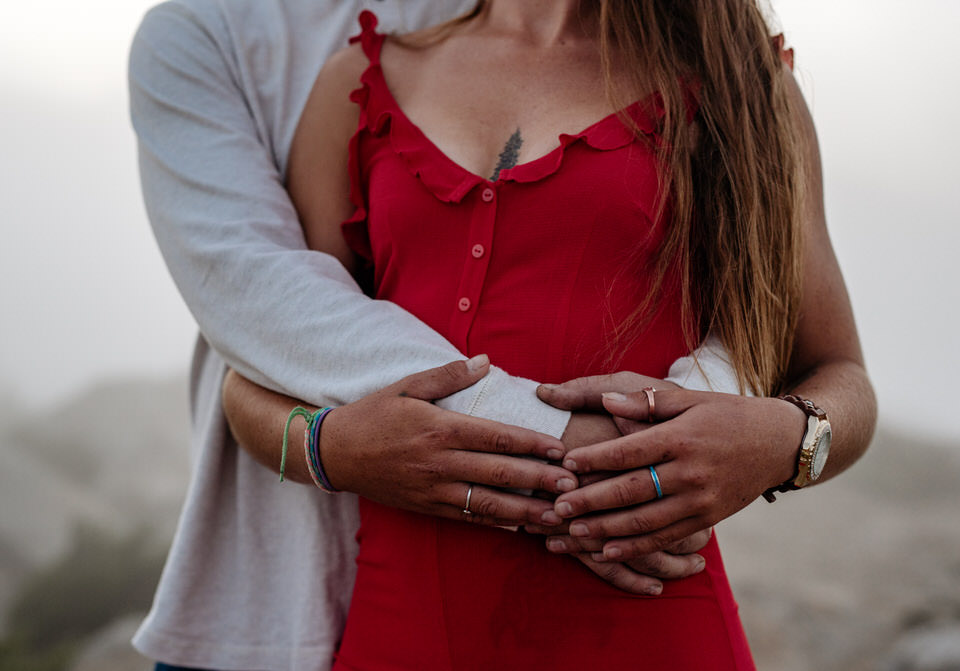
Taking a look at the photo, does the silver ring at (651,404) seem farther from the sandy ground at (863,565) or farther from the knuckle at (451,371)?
the sandy ground at (863,565)

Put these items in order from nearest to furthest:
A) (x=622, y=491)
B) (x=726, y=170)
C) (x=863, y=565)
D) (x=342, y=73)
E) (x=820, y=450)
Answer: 1. (x=622, y=491)
2. (x=820, y=450)
3. (x=726, y=170)
4. (x=342, y=73)
5. (x=863, y=565)

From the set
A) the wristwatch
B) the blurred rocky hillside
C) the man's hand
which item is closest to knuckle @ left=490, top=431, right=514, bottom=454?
the man's hand

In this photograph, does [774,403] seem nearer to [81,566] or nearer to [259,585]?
[259,585]

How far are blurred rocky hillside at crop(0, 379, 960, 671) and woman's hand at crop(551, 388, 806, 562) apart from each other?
7.49 ft

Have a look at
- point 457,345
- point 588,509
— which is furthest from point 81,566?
point 588,509

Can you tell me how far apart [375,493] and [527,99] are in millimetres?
574

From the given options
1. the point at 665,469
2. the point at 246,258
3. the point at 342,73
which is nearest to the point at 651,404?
the point at 665,469

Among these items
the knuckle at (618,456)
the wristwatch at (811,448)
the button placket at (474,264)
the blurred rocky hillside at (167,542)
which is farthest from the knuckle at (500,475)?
the blurred rocky hillside at (167,542)

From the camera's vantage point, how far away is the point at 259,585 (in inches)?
50.6

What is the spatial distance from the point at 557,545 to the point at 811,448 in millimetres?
306

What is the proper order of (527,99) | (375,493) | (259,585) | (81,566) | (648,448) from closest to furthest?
1. (648,448)
2. (375,493)
3. (527,99)
4. (259,585)
5. (81,566)

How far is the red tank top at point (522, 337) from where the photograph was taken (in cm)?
91

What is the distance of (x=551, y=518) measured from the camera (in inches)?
33.9

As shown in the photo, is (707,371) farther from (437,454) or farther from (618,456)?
(437,454)
